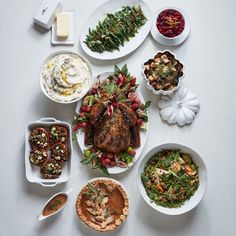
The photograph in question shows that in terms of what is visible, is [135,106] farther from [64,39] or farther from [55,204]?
[55,204]

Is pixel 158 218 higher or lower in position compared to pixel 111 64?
lower

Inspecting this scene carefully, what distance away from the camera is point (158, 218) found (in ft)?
13.0

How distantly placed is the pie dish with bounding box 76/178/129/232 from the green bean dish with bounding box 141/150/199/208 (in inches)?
8.5

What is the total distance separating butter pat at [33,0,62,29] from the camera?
13.0 feet

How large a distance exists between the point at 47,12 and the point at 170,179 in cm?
158

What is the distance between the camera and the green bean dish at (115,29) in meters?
3.98

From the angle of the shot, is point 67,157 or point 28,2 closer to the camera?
point 67,157

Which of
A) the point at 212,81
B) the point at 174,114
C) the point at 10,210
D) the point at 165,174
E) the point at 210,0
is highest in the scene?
the point at 210,0

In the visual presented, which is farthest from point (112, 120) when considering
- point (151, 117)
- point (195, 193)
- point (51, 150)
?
point (195, 193)

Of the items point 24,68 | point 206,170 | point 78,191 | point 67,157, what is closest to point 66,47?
point 24,68

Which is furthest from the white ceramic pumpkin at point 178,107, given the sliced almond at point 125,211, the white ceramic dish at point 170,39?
the sliced almond at point 125,211

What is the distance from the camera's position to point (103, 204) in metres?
3.86

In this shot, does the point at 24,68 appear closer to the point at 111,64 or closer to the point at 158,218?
the point at 111,64

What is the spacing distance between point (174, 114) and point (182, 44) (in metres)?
0.56
